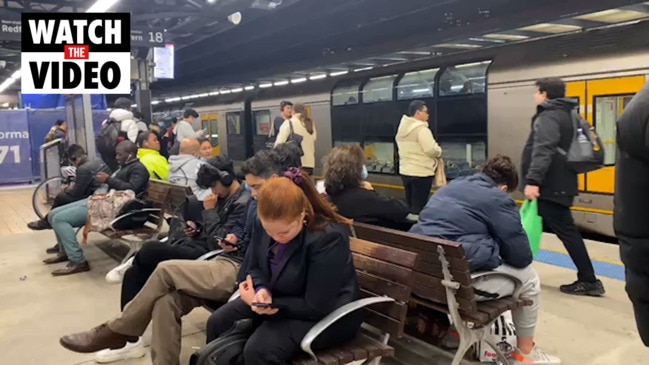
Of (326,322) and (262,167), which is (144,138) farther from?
(326,322)

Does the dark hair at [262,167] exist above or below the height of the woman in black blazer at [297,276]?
above

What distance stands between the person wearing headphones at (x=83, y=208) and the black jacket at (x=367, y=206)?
2.83m

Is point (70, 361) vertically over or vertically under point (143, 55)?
under

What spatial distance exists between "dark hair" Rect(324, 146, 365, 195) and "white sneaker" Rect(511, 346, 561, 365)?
1304 millimetres

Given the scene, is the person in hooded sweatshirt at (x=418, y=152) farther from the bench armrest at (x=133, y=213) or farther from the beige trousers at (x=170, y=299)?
the beige trousers at (x=170, y=299)

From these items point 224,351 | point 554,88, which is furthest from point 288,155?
point 554,88

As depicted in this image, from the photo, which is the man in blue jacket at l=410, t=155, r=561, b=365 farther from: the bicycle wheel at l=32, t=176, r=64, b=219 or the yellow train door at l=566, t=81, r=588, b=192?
the bicycle wheel at l=32, t=176, r=64, b=219

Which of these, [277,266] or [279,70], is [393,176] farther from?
[277,266]

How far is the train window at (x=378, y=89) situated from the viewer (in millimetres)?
9727

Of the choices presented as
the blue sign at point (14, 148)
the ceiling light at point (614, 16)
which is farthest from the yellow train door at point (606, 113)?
the blue sign at point (14, 148)

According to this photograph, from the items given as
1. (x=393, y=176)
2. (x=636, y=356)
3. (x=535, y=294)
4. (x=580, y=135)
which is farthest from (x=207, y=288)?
(x=393, y=176)

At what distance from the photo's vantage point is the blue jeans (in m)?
5.52

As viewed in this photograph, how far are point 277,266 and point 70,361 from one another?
181 cm

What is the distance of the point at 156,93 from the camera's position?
23.5 metres
